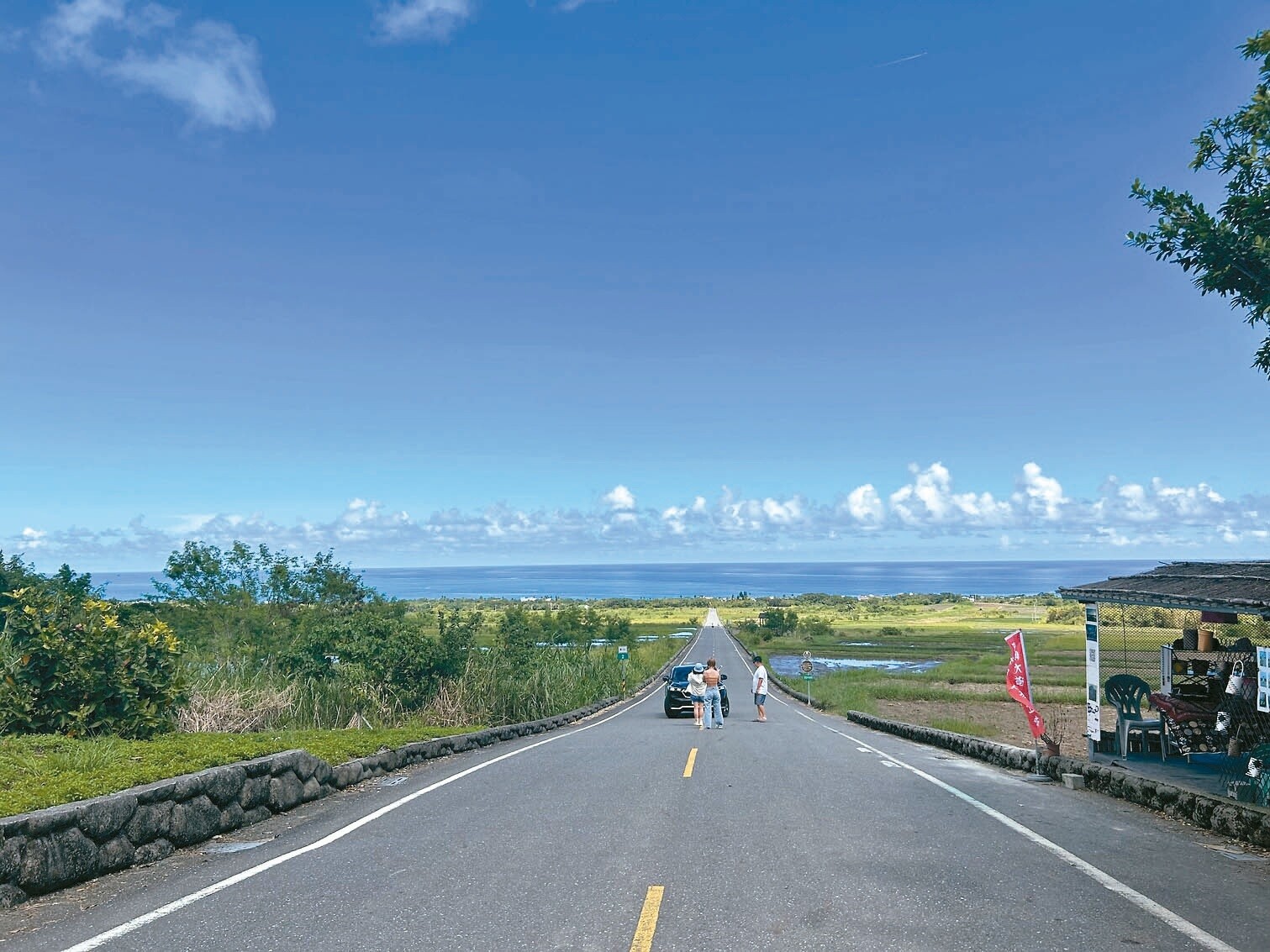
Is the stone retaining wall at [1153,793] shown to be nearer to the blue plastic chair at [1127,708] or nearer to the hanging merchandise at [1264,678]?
the blue plastic chair at [1127,708]

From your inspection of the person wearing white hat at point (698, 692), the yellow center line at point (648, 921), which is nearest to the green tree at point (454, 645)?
the person wearing white hat at point (698, 692)

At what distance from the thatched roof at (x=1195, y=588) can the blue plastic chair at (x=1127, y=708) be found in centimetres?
175

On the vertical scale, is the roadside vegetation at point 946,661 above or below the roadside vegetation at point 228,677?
below

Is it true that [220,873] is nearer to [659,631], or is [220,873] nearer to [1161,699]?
[1161,699]

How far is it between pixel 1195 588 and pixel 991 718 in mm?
27048

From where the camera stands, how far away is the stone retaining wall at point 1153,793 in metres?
9.44

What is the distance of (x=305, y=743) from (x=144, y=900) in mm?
6185

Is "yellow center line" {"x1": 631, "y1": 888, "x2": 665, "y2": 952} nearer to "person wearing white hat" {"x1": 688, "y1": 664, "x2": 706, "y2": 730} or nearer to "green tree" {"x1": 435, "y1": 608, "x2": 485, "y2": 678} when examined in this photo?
"person wearing white hat" {"x1": 688, "y1": 664, "x2": 706, "y2": 730}

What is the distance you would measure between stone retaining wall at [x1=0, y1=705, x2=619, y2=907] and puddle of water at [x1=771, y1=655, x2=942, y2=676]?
5762cm

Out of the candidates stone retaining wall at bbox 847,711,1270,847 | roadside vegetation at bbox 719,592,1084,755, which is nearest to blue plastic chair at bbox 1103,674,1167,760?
stone retaining wall at bbox 847,711,1270,847

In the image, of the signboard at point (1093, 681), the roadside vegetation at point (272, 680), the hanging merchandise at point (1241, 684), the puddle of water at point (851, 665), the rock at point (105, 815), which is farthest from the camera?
the puddle of water at point (851, 665)

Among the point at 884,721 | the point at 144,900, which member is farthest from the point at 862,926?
the point at 884,721

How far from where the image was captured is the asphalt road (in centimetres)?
607

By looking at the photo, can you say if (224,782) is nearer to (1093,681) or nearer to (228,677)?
(228,677)
